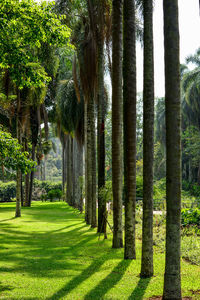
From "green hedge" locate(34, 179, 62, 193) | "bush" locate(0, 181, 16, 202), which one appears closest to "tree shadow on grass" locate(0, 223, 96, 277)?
"bush" locate(0, 181, 16, 202)

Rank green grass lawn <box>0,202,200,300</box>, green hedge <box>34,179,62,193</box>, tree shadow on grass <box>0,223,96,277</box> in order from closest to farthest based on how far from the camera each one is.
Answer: green grass lawn <box>0,202,200,300</box> → tree shadow on grass <box>0,223,96,277</box> → green hedge <box>34,179,62,193</box>

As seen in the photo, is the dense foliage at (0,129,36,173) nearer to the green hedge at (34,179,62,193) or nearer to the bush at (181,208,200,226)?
the bush at (181,208,200,226)

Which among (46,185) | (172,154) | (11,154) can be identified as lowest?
(46,185)

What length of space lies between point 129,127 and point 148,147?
1.71 m

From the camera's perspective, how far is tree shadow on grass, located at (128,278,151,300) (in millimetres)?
6582

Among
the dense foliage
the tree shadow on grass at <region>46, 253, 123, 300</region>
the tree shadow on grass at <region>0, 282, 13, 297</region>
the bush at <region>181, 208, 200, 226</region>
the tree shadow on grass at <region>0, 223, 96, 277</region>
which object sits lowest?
the tree shadow on grass at <region>0, 223, 96, 277</region>

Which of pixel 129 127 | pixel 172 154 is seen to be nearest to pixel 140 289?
pixel 172 154

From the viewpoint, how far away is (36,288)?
7125mm

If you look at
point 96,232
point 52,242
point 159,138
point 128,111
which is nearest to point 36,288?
point 128,111

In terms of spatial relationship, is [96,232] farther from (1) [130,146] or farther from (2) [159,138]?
(2) [159,138]

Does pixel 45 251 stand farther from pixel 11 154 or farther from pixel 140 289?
pixel 140 289

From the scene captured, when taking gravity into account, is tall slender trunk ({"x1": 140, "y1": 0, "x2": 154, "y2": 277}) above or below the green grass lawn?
above

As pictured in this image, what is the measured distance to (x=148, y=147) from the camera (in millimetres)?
8133

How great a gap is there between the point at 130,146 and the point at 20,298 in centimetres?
474
